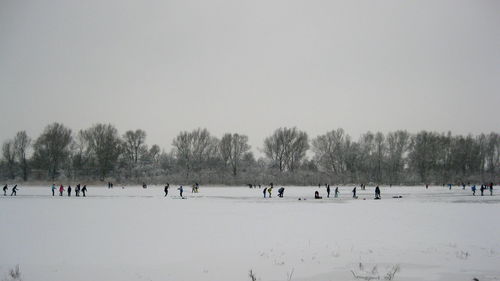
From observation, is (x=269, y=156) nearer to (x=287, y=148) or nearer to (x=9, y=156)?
(x=287, y=148)

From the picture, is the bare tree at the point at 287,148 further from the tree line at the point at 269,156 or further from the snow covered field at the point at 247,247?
the snow covered field at the point at 247,247

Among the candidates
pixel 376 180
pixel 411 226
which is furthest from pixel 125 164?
pixel 411 226

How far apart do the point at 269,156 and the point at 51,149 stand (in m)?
52.7

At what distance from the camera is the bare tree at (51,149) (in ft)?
269

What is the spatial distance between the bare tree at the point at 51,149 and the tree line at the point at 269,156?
0.20 meters

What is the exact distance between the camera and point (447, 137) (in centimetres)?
10462

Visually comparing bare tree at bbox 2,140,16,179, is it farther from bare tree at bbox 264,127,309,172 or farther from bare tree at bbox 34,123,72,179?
bare tree at bbox 264,127,309,172

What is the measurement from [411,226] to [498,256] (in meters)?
5.63

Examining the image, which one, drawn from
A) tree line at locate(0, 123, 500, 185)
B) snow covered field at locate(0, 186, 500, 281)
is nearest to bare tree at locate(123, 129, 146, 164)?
tree line at locate(0, 123, 500, 185)

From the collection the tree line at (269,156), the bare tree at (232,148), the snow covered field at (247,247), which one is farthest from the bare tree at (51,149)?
the snow covered field at (247,247)

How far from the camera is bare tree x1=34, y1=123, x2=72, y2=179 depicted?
3223 inches

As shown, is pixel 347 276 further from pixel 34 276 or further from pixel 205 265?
pixel 34 276

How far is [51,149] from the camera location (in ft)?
270

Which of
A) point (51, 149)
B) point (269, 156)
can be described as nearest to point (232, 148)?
point (269, 156)
